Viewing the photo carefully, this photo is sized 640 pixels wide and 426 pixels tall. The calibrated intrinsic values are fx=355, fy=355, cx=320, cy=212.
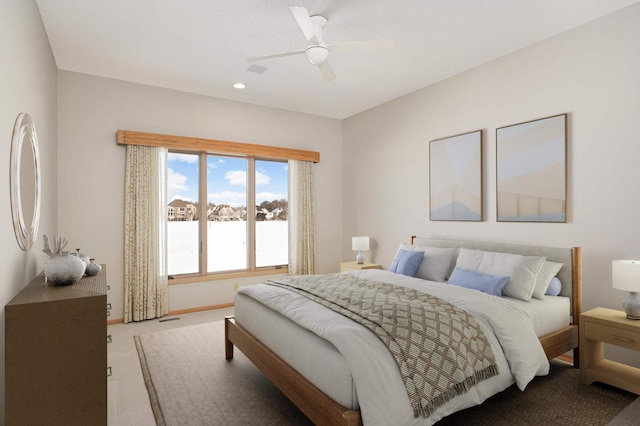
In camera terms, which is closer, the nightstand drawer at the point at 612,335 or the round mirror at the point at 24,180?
the round mirror at the point at 24,180

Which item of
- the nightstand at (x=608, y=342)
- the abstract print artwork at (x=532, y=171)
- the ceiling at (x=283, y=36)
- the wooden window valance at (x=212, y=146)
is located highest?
the ceiling at (x=283, y=36)

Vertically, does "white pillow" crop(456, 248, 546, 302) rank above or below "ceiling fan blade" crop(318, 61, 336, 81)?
below

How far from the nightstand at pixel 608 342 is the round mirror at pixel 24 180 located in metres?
4.02

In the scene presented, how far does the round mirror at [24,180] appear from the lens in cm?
211

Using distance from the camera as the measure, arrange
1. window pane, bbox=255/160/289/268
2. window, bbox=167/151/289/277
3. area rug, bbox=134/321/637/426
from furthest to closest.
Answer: window pane, bbox=255/160/289/268 < window, bbox=167/151/289/277 < area rug, bbox=134/321/637/426

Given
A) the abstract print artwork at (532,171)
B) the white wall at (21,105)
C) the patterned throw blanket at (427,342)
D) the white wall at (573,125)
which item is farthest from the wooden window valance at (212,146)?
the patterned throw blanket at (427,342)

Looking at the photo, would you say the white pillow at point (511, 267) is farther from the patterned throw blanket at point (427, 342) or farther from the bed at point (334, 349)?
the patterned throw blanket at point (427, 342)

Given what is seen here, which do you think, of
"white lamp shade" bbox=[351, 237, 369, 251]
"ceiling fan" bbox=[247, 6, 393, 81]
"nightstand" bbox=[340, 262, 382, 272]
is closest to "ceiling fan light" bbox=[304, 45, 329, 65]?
"ceiling fan" bbox=[247, 6, 393, 81]

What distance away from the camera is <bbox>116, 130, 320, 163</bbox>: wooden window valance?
446cm

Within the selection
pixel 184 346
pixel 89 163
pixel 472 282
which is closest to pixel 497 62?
pixel 472 282

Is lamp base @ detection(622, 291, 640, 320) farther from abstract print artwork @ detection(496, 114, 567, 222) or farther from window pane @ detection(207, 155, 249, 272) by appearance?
window pane @ detection(207, 155, 249, 272)

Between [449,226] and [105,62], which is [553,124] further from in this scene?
[105,62]

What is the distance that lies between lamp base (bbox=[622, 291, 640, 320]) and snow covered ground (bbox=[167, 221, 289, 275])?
4291 mm

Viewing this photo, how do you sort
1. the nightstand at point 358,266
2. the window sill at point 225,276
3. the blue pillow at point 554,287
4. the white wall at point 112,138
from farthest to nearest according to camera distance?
the nightstand at point 358,266 < the window sill at point 225,276 < the white wall at point 112,138 < the blue pillow at point 554,287
